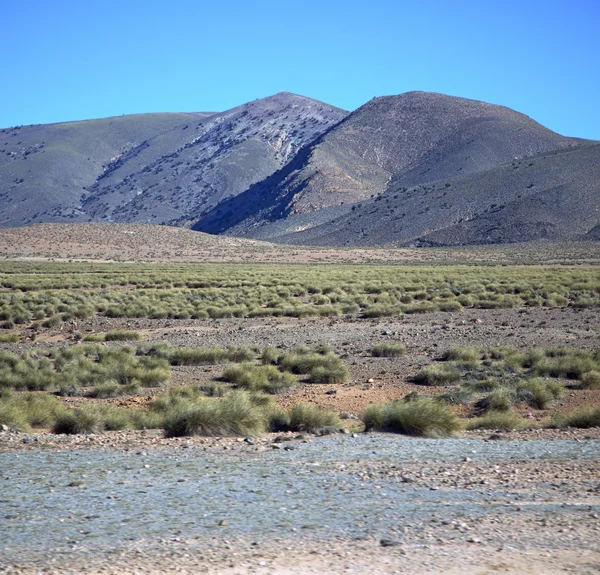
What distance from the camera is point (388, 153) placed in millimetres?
182125

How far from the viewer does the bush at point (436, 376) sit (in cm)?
1766

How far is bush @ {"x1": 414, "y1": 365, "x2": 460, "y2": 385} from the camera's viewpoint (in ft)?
57.9

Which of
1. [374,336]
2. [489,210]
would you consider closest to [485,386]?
[374,336]

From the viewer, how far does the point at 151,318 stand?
→ 106 ft

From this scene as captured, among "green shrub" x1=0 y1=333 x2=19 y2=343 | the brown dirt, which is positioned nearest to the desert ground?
"green shrub" x1=0 y1=333 x2=19 y2=343

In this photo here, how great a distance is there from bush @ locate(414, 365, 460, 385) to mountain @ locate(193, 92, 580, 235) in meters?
145

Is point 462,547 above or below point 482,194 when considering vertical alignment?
below

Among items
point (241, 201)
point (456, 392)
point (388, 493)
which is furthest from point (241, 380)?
point (241, 201)

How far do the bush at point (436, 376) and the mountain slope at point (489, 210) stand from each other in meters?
108

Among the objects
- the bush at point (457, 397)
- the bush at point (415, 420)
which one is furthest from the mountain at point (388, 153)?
the bush at point (415, 420)

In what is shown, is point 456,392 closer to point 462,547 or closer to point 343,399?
point 343,399

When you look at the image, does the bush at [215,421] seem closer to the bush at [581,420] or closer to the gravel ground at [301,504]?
the gravel ground at [301,504]

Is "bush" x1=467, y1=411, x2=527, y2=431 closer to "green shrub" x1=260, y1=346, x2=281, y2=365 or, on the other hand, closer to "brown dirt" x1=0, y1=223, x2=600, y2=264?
"green shrub" x1=260, y1=346, x2=281, y2=365

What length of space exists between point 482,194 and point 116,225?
6362cm
